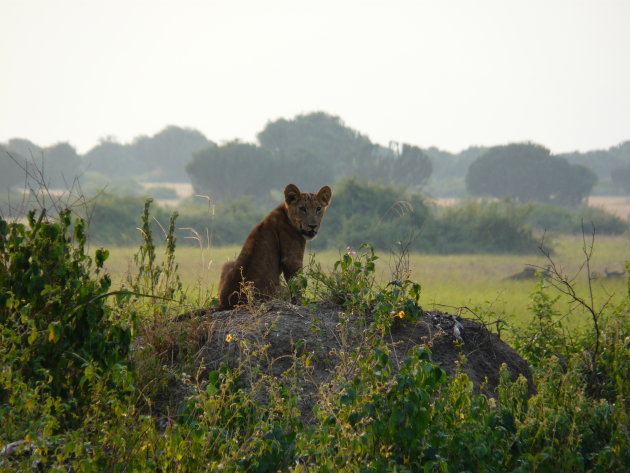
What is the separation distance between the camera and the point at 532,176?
7544 centimetres

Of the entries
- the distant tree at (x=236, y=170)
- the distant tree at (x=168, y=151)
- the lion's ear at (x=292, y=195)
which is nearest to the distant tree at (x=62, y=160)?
the distant tree at (x=168, y=151)

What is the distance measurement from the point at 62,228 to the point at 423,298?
11.8m

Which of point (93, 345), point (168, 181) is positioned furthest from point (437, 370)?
point (168, 181)

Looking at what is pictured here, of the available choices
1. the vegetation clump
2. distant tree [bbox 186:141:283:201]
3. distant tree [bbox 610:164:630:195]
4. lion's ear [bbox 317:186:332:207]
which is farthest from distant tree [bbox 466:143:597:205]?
the vegetation clump

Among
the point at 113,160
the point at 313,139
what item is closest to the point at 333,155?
the point at 313,139

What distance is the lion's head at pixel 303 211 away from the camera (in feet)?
25.9

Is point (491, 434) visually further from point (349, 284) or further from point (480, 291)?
point (480, 291)

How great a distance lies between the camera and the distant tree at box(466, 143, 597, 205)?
7488 centimetres

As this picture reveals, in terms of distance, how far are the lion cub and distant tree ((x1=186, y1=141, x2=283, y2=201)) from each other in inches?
2519

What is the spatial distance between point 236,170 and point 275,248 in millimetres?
65145

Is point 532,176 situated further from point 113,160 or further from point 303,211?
point 113,160

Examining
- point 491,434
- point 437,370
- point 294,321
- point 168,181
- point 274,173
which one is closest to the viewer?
point 437,370

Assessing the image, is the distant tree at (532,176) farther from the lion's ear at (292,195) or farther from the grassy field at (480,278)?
the lion's ear at (292,195)

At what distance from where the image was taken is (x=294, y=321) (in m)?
6.30
